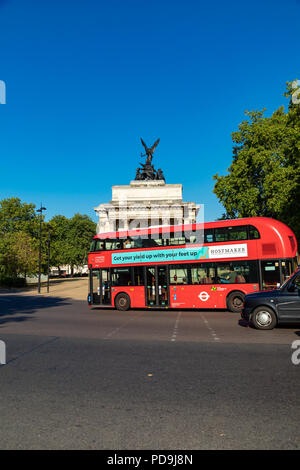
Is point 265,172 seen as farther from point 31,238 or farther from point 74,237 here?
point 74,237

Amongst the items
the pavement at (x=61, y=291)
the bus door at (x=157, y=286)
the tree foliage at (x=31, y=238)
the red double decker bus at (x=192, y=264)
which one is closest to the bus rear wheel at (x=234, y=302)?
the red double decker bus at (x=192, y=264)

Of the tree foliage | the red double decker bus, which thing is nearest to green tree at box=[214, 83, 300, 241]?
the red double decker bus

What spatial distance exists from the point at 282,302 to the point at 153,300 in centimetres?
737

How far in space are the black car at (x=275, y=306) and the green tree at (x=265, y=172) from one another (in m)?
15.0

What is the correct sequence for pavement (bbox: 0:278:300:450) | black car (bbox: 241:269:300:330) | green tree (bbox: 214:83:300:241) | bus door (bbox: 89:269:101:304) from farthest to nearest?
green tree (bbox: 214:83:300:241) < bus door (bbox: 89:269:101:304) < black car (bbox: 241:269:300:330) < pavement (bbox: 0:278:300:450)

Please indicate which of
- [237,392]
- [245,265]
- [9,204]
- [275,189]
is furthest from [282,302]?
[9,204]

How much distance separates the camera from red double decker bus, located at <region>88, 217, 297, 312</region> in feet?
45.5

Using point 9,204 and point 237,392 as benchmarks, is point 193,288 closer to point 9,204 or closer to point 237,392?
point 237,392

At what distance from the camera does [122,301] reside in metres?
17.0

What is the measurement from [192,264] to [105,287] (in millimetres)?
4665

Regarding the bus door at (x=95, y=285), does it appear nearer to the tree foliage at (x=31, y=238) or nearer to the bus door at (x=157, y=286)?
the bus door at (x=157, y=286)

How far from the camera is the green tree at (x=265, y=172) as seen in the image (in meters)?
24.6

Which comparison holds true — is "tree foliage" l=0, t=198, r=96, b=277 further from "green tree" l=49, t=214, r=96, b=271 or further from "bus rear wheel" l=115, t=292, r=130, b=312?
"bus rear wheel" l=115, t=292, r=130, b=312
